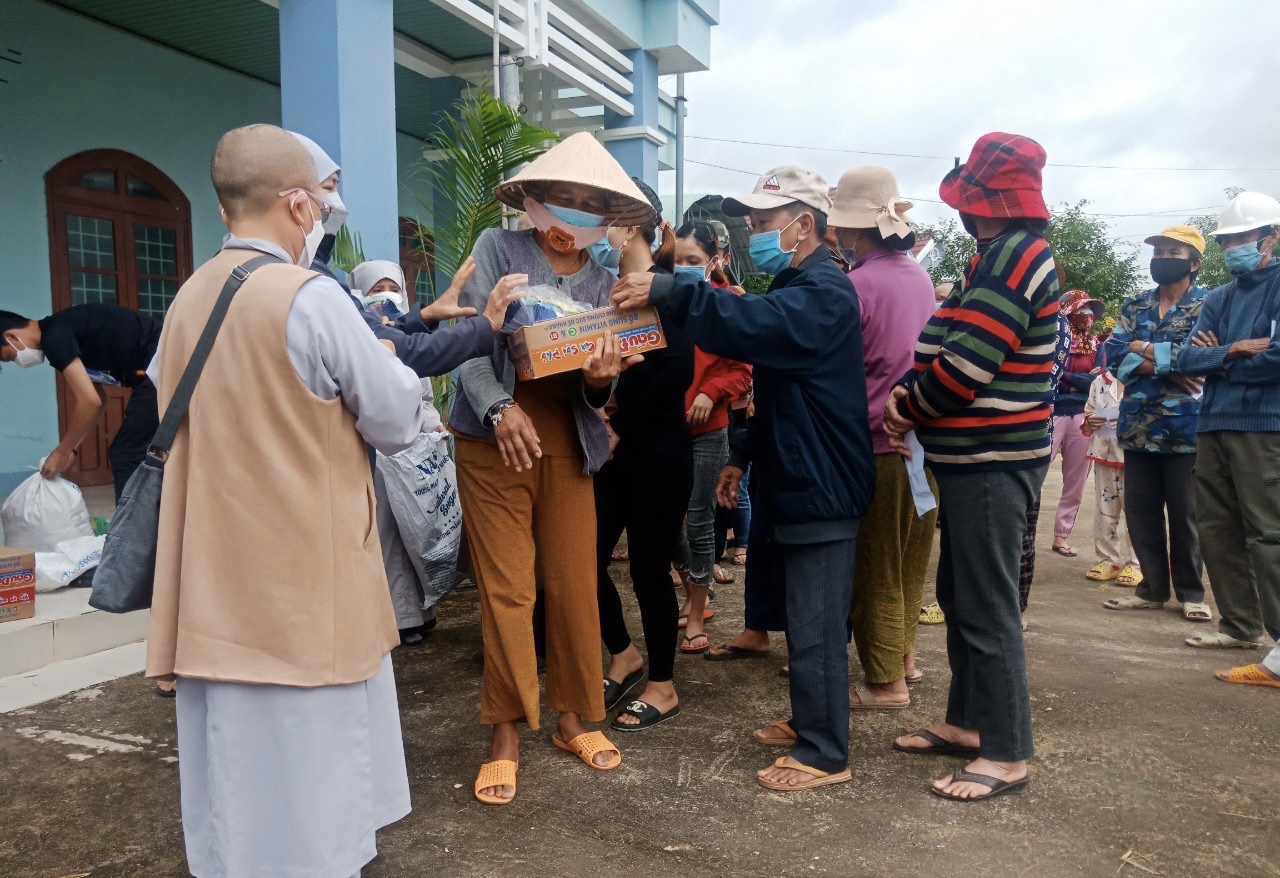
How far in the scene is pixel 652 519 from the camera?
355 centimetres

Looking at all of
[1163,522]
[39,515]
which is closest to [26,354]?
[39,515]

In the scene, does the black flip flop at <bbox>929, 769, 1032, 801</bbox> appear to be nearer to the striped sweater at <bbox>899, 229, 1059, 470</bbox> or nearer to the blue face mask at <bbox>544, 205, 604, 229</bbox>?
the striped sweater at <bbox>899, 229, 1059, 470</bbox>

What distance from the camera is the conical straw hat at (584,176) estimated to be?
2.85 metres

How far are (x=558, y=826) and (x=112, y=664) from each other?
8.40ft

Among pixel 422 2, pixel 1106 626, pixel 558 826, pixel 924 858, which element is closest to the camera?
pixel 924 858

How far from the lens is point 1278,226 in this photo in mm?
4586

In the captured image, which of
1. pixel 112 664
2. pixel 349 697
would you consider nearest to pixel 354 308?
pixel 349 697

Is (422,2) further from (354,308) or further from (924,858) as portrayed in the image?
(924,858)

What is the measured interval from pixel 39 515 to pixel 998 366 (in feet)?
15.0

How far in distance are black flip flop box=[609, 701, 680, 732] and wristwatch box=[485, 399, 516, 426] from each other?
1.33 metres

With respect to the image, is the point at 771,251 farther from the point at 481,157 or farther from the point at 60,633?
the point at 60,633

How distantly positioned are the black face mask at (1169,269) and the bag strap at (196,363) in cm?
501

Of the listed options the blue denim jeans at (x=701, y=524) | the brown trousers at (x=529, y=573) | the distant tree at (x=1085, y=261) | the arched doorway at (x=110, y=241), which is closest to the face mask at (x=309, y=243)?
the brown trousers at (x=529, y=573)

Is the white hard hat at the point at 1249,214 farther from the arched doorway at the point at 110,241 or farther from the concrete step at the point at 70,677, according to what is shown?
the arched doorway at the point at 110,241
